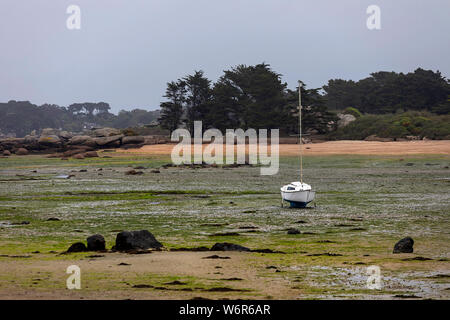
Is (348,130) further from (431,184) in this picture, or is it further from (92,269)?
(92,269)

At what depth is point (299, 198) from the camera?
1120 inches

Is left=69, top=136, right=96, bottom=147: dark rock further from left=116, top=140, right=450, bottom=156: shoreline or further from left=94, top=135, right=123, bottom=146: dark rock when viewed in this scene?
left=116, top=140, right=450, bottom=156: shoreline

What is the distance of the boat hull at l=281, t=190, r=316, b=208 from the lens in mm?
28453

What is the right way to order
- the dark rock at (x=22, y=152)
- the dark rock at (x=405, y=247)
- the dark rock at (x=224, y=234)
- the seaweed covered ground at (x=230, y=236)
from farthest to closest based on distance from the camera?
the dark rock at (x=22, y=152), the dark rock at (x=224, y=234), the dark rock at (x=405, y=247), the seaweed covered ground at (x=230, y=236)

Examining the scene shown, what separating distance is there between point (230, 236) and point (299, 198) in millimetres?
8241

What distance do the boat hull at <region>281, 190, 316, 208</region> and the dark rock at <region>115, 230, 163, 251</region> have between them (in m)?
11.5

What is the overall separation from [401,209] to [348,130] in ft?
204

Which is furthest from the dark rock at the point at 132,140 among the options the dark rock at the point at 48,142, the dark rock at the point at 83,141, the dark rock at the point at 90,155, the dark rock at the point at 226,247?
the dark rock at the point at 226,247

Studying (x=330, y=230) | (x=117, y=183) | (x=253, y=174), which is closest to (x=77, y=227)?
(x=330, y=230)

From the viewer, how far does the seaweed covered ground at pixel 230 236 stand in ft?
43.2

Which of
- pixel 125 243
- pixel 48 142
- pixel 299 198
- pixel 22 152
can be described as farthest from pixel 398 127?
pixel 125 243

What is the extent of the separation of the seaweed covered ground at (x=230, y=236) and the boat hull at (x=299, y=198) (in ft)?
2.21

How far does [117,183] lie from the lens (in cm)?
4394

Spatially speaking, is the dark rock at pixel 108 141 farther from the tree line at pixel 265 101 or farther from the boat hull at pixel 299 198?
the boat hull at pixel 299 198
